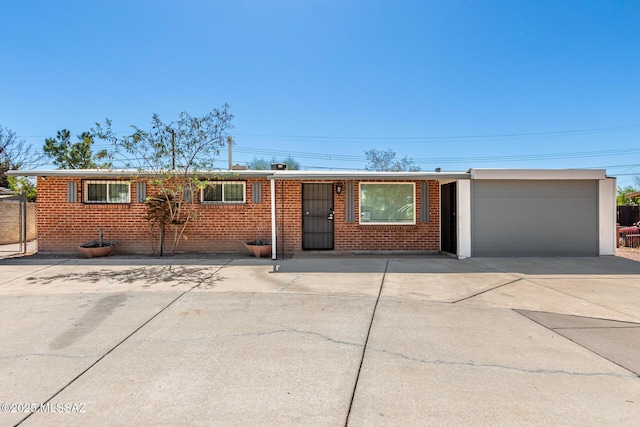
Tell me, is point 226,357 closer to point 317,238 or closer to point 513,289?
point 513,289

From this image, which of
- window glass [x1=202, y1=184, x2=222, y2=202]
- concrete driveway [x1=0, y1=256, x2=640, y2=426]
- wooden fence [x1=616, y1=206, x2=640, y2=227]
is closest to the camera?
concrete driveway [x1=0, y1=256, x2=640, y2=426]

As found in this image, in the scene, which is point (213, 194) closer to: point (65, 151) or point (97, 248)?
point (97, 248)

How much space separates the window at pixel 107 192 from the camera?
33.2 ft

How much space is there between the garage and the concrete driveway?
287 cm

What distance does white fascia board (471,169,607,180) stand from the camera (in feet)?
30.3

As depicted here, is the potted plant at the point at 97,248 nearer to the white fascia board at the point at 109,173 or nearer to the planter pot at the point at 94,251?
the planter pot at the point at 94,251

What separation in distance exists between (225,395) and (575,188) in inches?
405

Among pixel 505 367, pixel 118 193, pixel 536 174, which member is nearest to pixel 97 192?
pixel 118 193

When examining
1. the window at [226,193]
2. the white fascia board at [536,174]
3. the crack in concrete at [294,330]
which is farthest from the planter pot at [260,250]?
the white fascia board at [536,174]

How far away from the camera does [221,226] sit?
404 inches

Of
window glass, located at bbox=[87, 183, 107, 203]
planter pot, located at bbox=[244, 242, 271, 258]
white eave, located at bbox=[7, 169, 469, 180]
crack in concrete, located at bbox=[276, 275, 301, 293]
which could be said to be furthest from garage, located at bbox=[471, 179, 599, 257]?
window glass, located at bbox=[87, 183, 107, 203]

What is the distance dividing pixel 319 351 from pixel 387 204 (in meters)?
7.55

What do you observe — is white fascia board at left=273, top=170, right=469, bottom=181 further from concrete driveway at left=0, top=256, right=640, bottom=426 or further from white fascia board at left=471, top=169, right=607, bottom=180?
concrete driveway at left=0, top=256, right=640, bottom=426

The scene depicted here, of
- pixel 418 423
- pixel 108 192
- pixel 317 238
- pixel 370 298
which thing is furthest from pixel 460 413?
pixel 108 192
